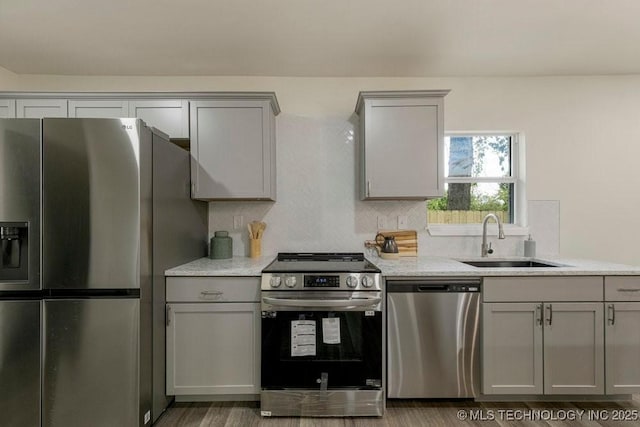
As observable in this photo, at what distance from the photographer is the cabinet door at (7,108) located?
237 centimetres

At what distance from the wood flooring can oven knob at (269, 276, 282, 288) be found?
2.74 ft

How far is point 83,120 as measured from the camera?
1.71 m

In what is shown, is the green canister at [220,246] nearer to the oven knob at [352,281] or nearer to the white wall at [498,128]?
the white wall at [498,128]

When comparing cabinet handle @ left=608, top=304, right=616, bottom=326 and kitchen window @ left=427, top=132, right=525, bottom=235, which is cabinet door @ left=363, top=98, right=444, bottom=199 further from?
cabinet handle @ left=608, top=304, right=616, bottom=326

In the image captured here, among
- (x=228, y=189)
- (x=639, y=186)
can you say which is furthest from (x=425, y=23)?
(x=639, y=186)

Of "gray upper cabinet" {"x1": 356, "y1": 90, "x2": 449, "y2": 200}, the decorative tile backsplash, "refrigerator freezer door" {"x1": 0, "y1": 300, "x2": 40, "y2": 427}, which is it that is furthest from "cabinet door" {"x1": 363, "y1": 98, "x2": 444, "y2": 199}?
"refrigerator freezer door" {"x1": 0, "y1": 300, "x2": 40, "y2": 427}

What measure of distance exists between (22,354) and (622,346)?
355cm

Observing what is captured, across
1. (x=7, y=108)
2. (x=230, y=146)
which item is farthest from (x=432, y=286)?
(x=7, y=108)

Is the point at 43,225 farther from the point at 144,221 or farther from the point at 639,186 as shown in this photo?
the point at 639,186

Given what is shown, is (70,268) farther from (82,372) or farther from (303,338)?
(303,338)

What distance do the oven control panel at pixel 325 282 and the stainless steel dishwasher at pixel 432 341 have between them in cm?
18

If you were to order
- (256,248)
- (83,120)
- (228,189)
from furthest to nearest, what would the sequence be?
(256,248) → (228,189) → (83,120)

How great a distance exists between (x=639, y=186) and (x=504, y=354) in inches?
86.7

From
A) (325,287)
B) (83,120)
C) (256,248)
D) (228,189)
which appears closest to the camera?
(83,120)
